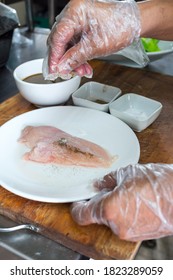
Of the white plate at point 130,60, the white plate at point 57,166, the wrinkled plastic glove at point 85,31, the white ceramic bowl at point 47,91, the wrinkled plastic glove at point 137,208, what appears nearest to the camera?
the wrinkled plastic glove at point 137,208

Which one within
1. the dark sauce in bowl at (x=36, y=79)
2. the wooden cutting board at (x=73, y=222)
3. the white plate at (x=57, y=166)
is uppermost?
the dark sauce in bowl at (x=36, y=79)

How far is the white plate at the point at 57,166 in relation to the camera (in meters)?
0.65

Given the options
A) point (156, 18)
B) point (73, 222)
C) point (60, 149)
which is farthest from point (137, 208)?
point (156, 18)

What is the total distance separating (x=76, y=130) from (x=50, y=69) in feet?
0.52

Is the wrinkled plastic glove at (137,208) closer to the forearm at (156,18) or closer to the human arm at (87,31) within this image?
the human arm at (87,31)

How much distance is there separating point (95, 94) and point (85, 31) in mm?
242

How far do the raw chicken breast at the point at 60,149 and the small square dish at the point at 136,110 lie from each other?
129mm

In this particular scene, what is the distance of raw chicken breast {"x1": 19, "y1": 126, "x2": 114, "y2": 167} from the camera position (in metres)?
0.73

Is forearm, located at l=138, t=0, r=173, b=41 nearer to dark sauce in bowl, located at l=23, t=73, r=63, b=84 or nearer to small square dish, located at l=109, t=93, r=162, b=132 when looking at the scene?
small square dish, located at l=109, t=93, r=162, b=132

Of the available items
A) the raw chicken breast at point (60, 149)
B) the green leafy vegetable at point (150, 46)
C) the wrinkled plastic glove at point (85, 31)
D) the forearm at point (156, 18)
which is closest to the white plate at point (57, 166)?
the raw chicken breast at point (60, 149)
